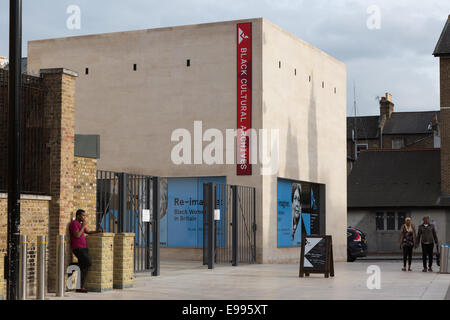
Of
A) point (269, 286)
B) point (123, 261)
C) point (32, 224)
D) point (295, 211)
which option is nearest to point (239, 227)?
point (295, 211)

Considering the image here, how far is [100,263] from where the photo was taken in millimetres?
15375

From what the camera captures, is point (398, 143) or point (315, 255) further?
point (398, 143)

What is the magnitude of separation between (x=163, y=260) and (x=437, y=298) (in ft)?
44.7

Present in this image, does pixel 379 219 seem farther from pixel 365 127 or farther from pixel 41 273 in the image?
pixel 41 273

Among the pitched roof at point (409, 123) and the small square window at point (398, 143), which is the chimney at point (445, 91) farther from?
the small square window at point (398, 143)

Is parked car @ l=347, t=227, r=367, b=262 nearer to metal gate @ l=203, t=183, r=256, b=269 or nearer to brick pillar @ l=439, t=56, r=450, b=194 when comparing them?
metal gate @ l=203, t=183, r=256, b=269

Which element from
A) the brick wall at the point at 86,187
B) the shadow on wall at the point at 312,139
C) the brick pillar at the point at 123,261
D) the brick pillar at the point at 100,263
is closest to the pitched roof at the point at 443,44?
the shadow on wall at the point at 312,139

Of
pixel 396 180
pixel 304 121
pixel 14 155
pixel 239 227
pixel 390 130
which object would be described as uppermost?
pixel 390 130

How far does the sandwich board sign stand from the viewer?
788 inches

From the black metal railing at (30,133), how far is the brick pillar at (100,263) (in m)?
1.45

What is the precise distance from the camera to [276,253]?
2723 cm

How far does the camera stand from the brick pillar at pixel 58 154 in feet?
50.4

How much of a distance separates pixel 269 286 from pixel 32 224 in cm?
535
